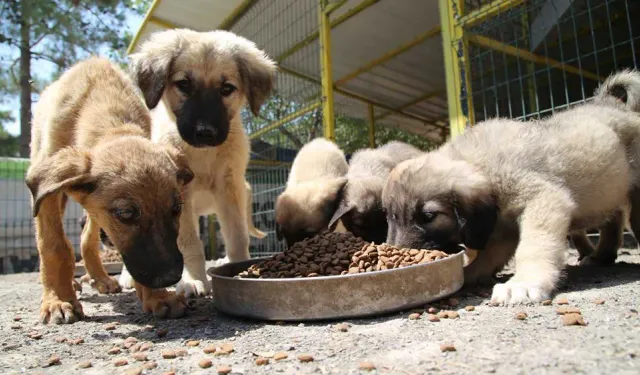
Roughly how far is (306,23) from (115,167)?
502 centimetres

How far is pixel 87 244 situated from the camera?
4.37 m

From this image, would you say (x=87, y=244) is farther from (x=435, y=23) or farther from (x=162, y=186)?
(x=435, y=23)

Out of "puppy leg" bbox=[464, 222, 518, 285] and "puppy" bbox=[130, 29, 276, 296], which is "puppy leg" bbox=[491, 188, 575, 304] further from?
"puppy" bbox=[130, 29, 276, 296]

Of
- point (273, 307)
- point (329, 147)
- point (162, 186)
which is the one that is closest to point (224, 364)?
point (273, 307)

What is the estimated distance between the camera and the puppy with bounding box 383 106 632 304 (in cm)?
278

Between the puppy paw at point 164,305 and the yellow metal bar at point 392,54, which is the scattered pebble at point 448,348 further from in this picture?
the yellow metal bar at point 392,54

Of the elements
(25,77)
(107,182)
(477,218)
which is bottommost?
(477,218)

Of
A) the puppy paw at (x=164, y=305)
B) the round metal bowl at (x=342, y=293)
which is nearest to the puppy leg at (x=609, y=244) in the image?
the round metal bowl at (x=342, y=293)

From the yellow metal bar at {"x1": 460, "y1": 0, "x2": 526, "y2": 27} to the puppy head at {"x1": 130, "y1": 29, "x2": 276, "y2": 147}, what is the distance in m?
1.95

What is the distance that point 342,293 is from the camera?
7.99 ft

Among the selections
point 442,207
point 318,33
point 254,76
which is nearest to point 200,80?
Result: point 254,76

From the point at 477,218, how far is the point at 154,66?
2592 mm

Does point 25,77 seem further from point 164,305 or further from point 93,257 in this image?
point 164,305

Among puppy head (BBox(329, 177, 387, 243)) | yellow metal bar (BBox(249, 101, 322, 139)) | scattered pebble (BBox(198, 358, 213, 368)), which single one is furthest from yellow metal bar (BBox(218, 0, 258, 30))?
scattered pebble (BBox(198, 358, 213, 368))
